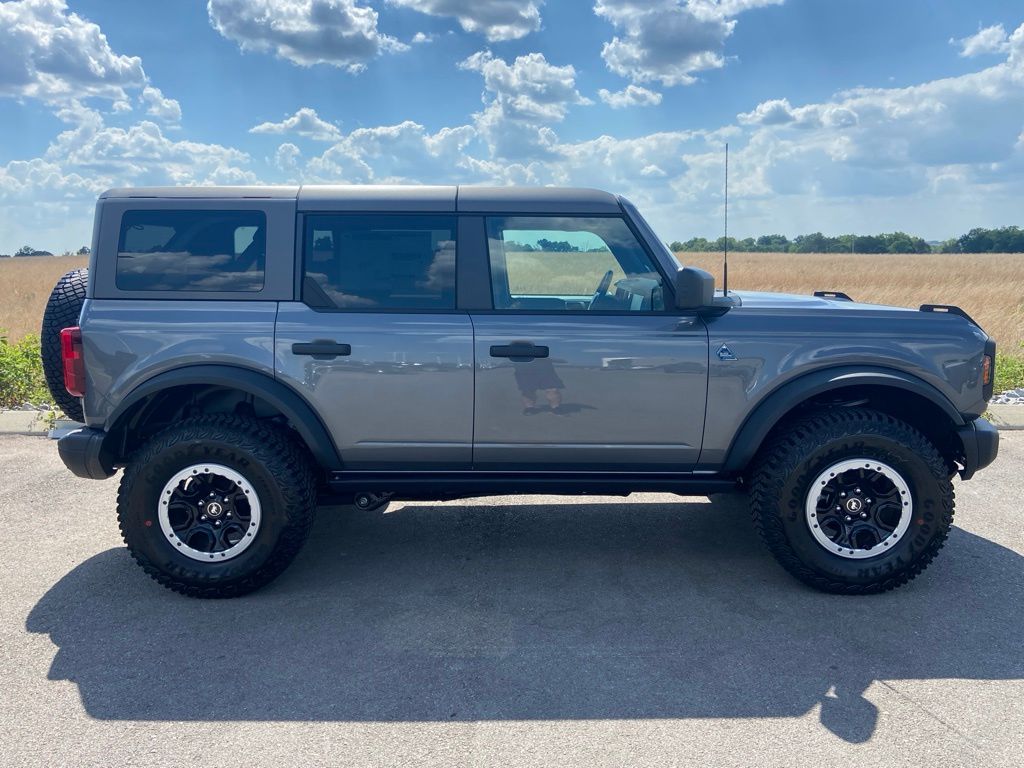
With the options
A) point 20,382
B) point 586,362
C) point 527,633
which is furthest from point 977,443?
point 20,382

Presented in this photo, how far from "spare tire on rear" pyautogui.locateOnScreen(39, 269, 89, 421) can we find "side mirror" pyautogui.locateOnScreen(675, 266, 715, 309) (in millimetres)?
3128

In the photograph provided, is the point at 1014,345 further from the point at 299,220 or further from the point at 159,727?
the point at 159,727

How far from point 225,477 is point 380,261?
4.22 feet

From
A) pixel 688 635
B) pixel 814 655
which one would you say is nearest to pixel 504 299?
pixel 688 635

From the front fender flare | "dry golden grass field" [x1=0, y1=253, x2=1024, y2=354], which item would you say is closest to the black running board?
the front fender flare

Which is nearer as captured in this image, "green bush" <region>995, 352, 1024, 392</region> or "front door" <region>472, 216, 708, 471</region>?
"front door" <region>472, 216, 708, 471</region>

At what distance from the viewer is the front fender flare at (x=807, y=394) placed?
4141mm

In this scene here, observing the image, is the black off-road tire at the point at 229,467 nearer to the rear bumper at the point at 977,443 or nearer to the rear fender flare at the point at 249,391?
the rear fender flare at the point at 249,391

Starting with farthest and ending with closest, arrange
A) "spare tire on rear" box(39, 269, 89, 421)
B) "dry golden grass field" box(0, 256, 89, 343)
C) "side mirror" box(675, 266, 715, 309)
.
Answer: "dry golden grass field" box(0, 256, 89, 343) → "spare tire on rear" box(39, 269, 89, 421) → "side mirror" box(675, 266, 715, 309)

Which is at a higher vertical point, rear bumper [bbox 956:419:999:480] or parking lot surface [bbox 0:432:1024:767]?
rear bumper [bbox 956:419:999:480]

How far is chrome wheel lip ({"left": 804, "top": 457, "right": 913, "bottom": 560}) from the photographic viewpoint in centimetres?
416

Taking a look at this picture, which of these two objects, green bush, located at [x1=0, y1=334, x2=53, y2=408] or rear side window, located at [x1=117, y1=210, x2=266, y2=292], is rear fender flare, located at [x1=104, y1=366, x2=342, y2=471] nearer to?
rear side window, located at [x1=117, y1=210, x2=266, y2=292]

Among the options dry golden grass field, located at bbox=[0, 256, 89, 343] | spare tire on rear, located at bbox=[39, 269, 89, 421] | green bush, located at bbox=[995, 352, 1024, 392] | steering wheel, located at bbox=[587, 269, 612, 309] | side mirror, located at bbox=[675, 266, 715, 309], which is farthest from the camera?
dry golden grass field, located at bbox=[0, 256, 89, 343]

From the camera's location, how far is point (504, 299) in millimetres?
4250
